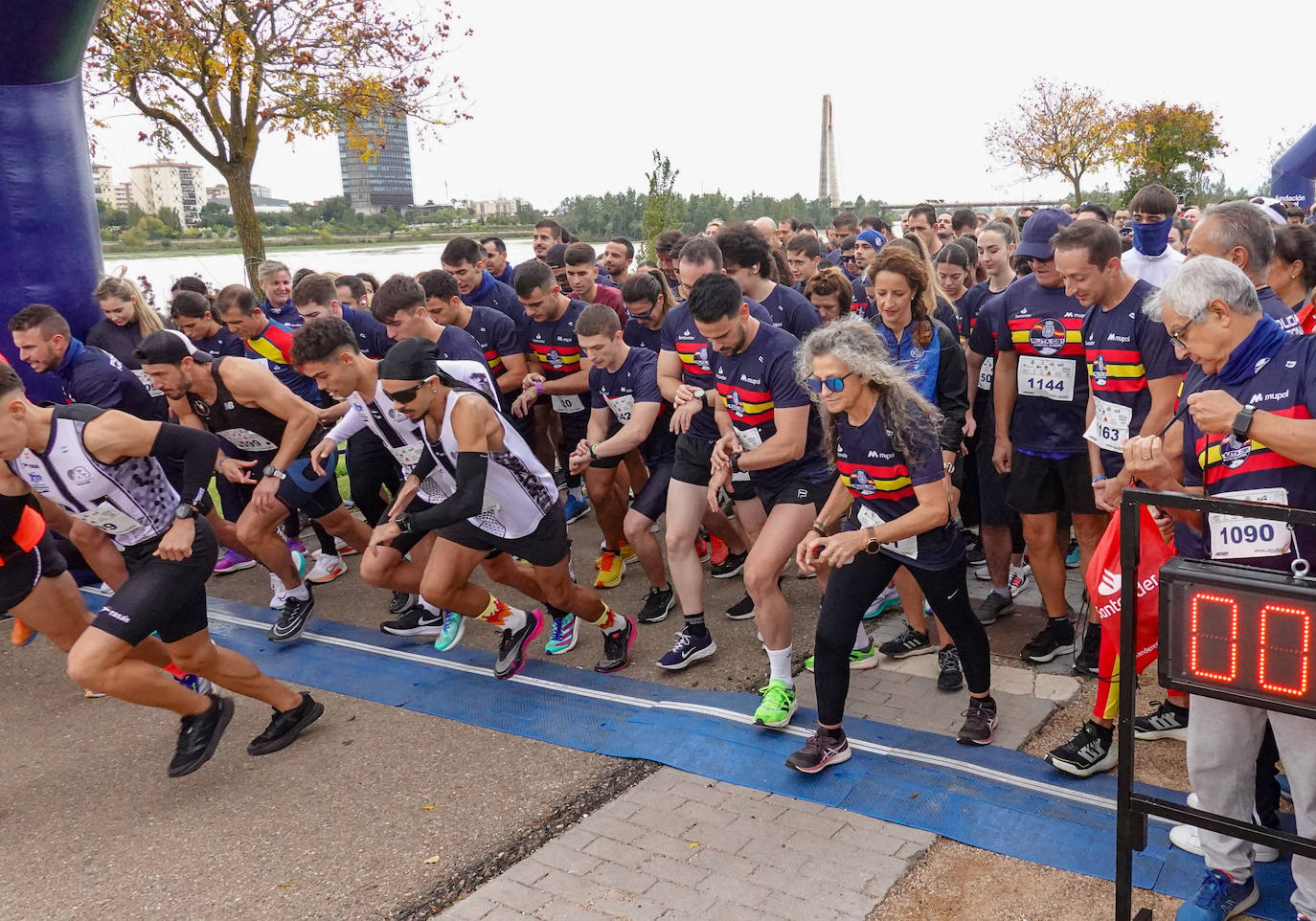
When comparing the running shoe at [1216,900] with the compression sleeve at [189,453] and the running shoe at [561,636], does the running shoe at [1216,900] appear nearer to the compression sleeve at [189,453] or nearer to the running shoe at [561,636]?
the running shoe at [561,636]

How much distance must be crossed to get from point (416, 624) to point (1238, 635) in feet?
15.2

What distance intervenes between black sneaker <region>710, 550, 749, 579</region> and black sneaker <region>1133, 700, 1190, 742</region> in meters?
2.86

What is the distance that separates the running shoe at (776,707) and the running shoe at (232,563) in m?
4.63

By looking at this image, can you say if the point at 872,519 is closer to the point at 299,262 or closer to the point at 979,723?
the point at 979,723

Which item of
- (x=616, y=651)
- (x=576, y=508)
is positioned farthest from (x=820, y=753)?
(x=576, y=508)

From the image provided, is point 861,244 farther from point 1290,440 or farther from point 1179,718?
point 1290,440

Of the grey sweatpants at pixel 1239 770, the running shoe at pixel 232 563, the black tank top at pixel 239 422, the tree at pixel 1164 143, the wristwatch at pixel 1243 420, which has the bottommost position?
the running shoe at pixel 232 563

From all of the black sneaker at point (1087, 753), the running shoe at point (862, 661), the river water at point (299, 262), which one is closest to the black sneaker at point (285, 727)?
the running shoe at point (862, 661)

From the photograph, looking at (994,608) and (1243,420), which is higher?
(1243,420)

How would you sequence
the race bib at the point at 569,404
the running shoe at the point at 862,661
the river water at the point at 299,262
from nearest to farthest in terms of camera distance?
the running shoe at the point at 862,661, the race bib at the point at 569,404, the river water at the point at 299,262

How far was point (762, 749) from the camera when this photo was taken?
4293 mm

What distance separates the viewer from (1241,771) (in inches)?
116

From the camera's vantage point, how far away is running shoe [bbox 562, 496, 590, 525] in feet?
26.6

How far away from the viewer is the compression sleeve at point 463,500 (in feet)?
14.8
